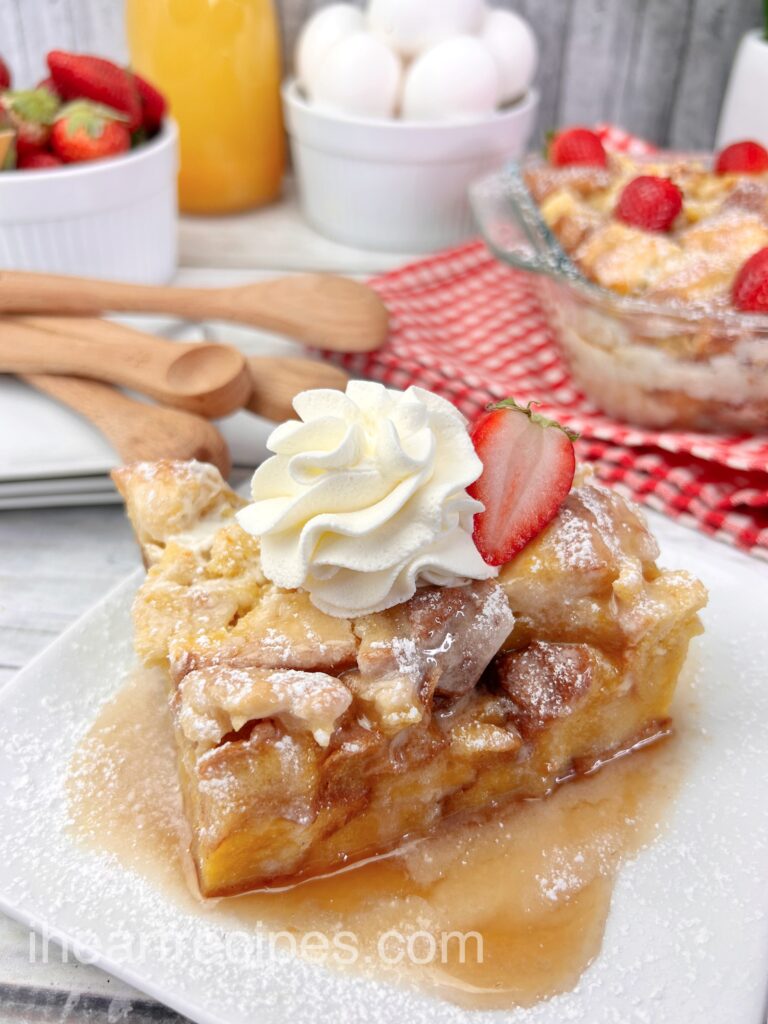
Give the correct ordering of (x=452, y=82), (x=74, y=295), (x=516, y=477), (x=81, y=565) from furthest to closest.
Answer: (x=452, y=82)
(x=74, y=295)
(x=81, y=565)
(x=516, y=477)

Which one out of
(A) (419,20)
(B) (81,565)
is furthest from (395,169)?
(B) (81,565)

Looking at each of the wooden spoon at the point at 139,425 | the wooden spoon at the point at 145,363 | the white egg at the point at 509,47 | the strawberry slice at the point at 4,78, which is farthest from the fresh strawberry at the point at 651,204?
the strawberry slice at the point at 4,78

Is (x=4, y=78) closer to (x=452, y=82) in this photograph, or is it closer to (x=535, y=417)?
(x=452, y=82)

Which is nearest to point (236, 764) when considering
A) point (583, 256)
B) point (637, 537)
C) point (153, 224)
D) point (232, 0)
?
point (637, 537)

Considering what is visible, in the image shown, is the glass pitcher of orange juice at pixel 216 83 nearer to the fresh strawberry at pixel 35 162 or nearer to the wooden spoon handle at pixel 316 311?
the fresh strawberry at pixel 35 162

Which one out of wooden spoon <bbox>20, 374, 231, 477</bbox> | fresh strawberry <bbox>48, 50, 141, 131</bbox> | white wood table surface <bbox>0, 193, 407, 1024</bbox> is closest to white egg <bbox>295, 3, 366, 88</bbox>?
white wood table surface <bbox>0, 193, 407, 1024</bbox>
